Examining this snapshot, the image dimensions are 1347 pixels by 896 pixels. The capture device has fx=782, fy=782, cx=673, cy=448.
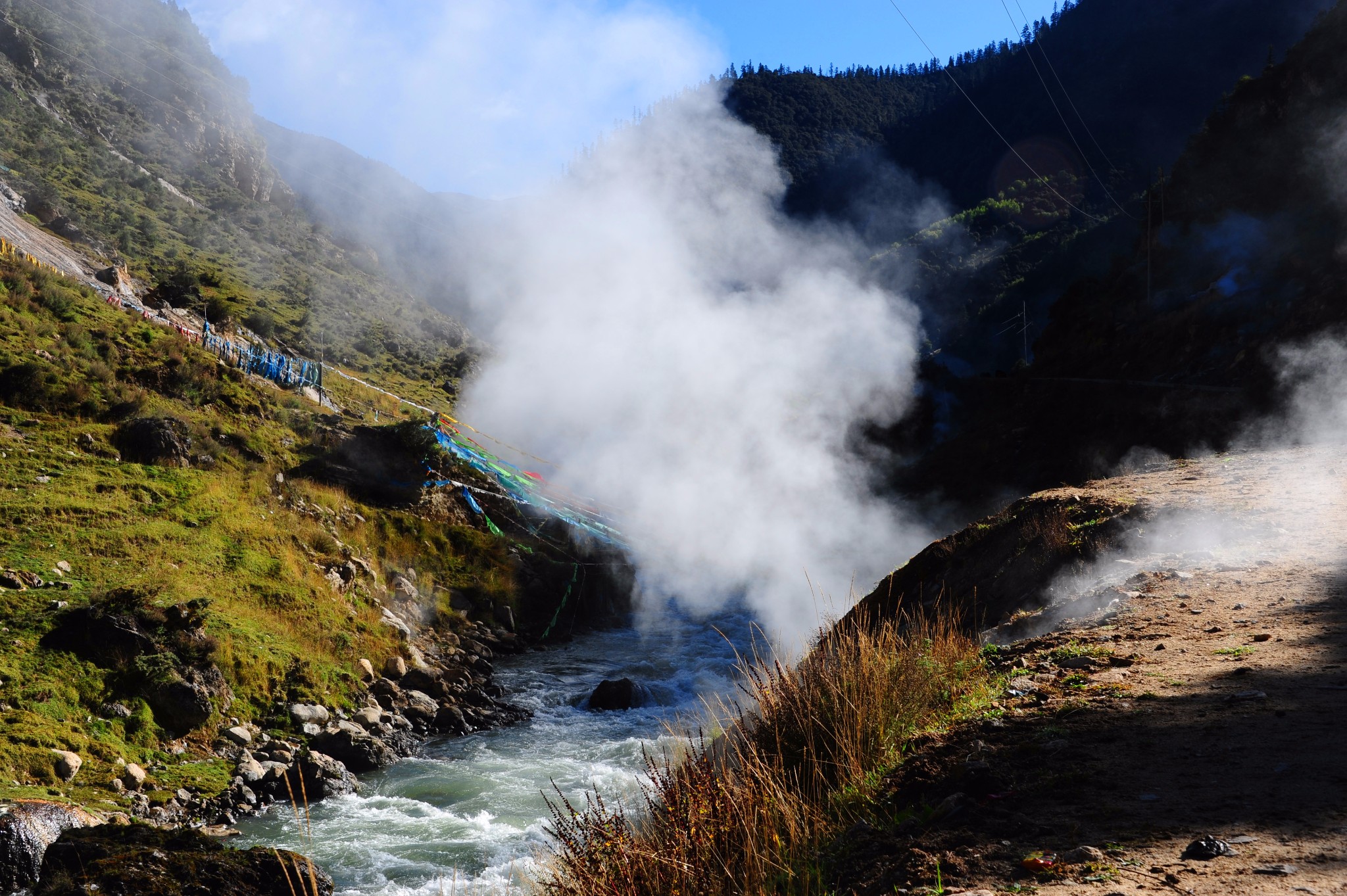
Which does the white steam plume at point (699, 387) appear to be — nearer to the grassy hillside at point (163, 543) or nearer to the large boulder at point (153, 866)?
the grassy hillside at point (163, 543)

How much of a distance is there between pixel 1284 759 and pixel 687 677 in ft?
52.3

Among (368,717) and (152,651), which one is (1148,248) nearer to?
(368,717)

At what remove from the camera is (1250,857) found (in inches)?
106

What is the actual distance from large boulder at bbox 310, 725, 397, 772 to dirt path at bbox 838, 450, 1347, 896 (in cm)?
1020

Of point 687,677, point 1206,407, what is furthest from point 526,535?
point 1206,407

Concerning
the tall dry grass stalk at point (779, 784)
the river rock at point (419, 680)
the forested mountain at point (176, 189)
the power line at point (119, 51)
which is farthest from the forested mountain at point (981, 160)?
the tall dry grass stalk at point (779, 784)

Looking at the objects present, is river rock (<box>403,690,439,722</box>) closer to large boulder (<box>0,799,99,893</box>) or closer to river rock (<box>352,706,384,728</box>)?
river rock (<box>352,706,384,728</box>)

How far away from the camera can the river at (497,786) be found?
910 cm

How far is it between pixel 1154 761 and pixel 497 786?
10282mm

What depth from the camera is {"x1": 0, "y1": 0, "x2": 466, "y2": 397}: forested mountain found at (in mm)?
40125

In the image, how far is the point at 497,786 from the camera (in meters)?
11.9

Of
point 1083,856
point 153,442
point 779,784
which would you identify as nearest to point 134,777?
point 153,442

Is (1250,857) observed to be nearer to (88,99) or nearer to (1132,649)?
(1132,649)

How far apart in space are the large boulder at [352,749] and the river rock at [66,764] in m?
3.36
